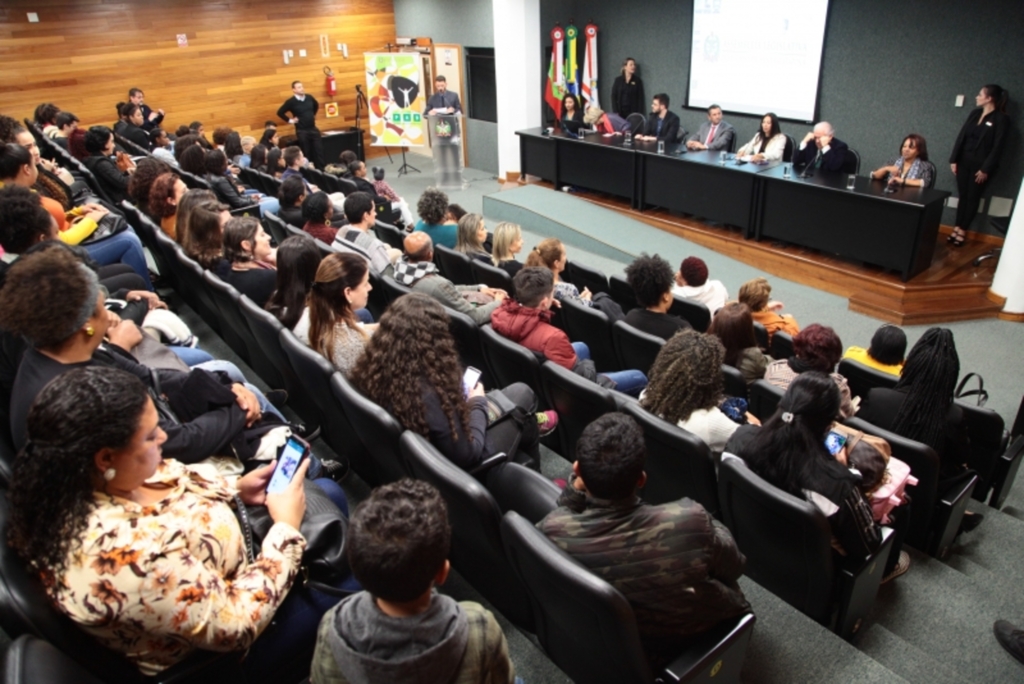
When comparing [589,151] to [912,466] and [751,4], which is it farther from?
[912,466]

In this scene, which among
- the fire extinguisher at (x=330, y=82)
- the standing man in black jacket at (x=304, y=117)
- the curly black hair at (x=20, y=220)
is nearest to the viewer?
the curly black hair at (x=20, y=220)

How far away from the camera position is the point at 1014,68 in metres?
6.07

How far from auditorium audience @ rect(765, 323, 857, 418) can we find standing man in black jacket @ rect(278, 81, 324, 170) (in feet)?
29.3

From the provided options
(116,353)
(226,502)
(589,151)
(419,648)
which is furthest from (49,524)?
(589,151)

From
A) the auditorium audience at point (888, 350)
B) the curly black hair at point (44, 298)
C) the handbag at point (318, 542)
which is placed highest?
the curly black hair at point (44, 298)

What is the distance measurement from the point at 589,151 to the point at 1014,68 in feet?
13.5

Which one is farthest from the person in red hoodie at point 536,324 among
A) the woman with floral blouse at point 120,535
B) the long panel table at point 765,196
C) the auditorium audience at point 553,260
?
the long panel table at point 765,196

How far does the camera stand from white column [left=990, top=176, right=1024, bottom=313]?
5254mm

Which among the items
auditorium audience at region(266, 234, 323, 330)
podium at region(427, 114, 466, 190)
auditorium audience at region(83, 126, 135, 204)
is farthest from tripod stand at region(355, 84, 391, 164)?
auditorium audience at region(266, 234, 323, 330)

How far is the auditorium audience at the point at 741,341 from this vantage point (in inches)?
120

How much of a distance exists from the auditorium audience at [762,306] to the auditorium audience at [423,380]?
2.08 m

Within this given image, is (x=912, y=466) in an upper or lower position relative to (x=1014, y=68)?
lower

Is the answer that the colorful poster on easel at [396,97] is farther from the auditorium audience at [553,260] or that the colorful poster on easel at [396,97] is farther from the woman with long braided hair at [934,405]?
the woman with long braided hair at [934,405]

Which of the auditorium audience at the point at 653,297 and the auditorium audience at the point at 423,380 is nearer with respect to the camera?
the auditorium audience at the point at 423,380
